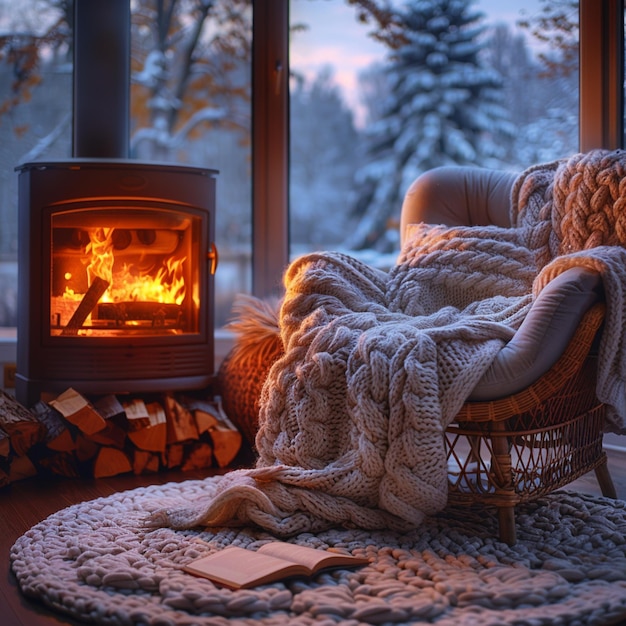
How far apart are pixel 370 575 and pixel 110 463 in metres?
1.19

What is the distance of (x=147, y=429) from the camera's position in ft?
8.53

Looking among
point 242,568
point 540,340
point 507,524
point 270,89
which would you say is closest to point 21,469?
point 242,568

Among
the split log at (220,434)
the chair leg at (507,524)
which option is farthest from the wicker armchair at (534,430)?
the split log at (220,434)

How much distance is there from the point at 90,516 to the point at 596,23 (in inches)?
83.2

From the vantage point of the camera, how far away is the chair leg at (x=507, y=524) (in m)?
1.80

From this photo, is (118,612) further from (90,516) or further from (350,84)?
(350,84)

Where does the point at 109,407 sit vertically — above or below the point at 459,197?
below

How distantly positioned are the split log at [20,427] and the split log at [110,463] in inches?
7.0

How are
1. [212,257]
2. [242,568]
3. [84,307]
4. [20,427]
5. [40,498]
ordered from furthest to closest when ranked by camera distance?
[212,257], [84,307], [20,427], [40,498], [242,568]

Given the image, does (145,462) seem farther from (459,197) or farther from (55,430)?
(459,197)

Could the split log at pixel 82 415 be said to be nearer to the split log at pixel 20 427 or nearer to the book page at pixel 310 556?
the split log at pixel 20 427

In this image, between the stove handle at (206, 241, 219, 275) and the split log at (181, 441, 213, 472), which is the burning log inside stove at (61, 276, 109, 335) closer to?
the stove handle at (206, 241, 219, 275)

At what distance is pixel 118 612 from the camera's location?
4.69ft

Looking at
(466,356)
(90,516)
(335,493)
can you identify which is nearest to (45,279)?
(90,516)
